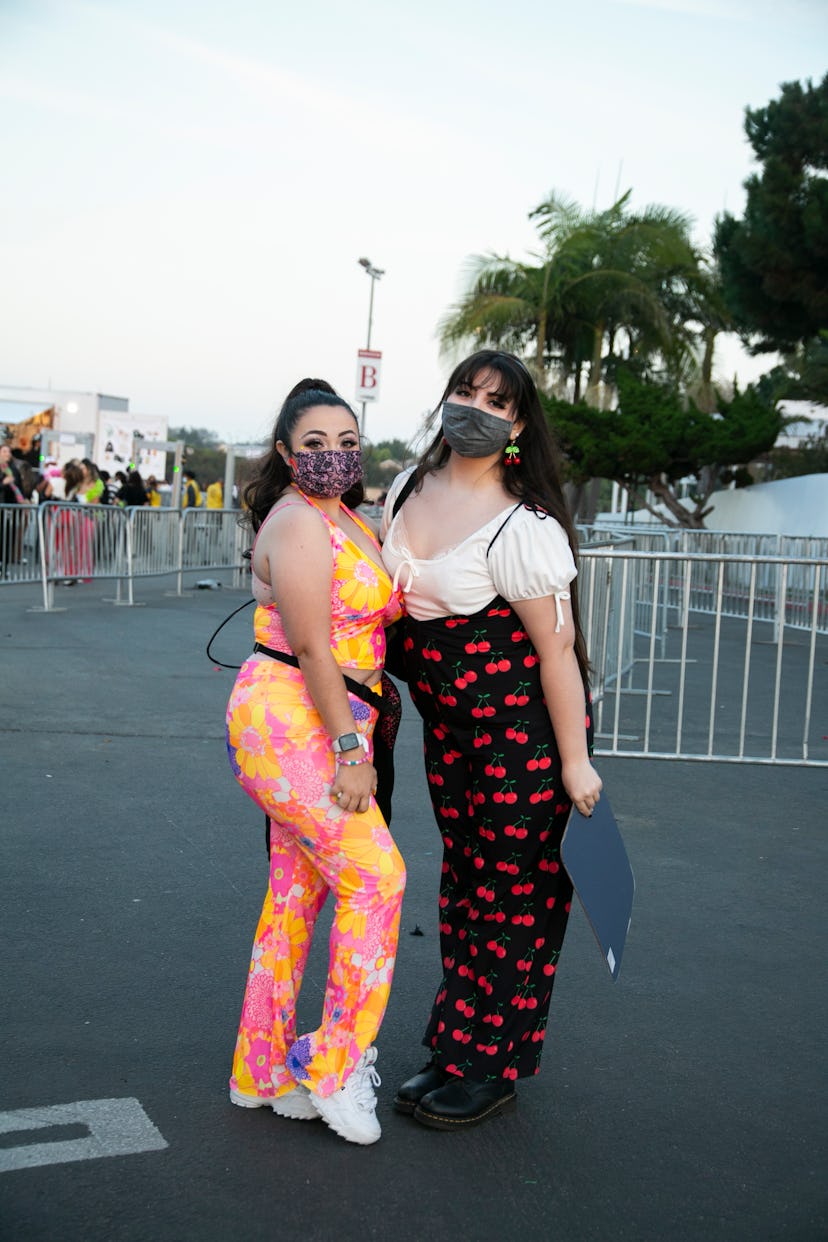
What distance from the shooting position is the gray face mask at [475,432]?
3049 mm

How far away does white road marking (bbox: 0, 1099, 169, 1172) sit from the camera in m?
2.91

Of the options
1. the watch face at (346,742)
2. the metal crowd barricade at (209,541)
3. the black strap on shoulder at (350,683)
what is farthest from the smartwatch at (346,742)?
the metal crowd barricade at (209,541)

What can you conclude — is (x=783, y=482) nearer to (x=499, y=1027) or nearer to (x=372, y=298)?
(x=372, y=298)

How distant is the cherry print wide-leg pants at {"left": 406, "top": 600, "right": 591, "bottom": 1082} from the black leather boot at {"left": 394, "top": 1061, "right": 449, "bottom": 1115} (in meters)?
0.06

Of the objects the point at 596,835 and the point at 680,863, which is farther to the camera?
the point at 680,863

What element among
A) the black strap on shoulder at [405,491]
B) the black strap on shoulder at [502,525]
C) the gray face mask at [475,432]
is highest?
the gray face mask at [475,432]

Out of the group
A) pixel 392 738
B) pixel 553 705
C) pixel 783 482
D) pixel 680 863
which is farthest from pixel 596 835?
pixel 783 482

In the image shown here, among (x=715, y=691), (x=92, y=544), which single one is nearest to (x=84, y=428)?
(x=92, y=544)

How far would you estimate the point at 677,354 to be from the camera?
106 ft

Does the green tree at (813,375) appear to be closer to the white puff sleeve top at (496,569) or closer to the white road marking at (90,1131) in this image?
the white puff sleeve top at (496,569)

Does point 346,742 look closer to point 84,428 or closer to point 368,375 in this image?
point 368,375

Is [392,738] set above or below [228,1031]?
above

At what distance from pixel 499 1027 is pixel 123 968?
4.85 ft

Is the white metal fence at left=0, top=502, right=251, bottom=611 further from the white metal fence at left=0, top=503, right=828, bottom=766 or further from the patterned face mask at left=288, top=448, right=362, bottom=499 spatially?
the patterned face mask at left=288, top=448, right=362, bottom=499
